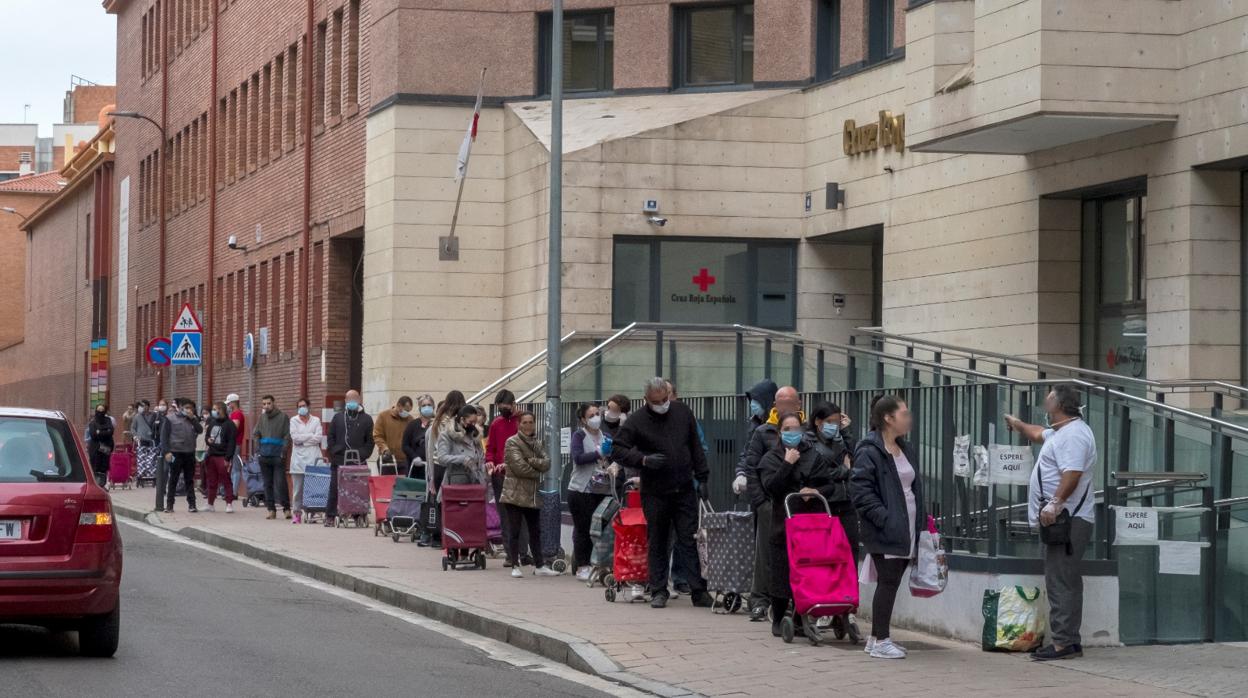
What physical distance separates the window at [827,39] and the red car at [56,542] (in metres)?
17.9

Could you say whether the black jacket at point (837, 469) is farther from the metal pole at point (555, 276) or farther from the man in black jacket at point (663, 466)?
the metal pole at point (555, 276)

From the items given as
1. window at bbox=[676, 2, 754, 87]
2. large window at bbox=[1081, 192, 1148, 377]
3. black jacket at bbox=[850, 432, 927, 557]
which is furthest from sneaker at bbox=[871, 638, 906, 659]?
window at bbox=[676, 2, 754, 87]

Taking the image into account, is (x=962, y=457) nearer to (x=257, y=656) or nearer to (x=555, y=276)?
(x=257, y=656)

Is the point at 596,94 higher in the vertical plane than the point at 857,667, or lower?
higher

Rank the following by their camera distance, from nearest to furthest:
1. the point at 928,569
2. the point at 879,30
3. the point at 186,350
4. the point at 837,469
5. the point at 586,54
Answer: the point at 928,569 → the point at 837,469 → the point at 879,30 → the point at 186,350 → the point at 586,54

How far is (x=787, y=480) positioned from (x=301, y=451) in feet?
51.7

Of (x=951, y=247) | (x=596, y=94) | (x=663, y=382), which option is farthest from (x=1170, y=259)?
(x=596, y=94)

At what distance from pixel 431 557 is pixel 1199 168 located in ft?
28.1

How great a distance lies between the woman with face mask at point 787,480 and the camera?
13383 mm

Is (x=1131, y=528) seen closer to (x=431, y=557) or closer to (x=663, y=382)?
(x=663, y=382)

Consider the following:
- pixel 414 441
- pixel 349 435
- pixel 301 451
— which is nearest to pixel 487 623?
pixel 414 441

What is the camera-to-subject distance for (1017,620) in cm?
1296

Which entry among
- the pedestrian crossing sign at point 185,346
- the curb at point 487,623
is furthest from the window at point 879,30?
the pedestrian crossing sign at point 185,346

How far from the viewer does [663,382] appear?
15812 millimetres
